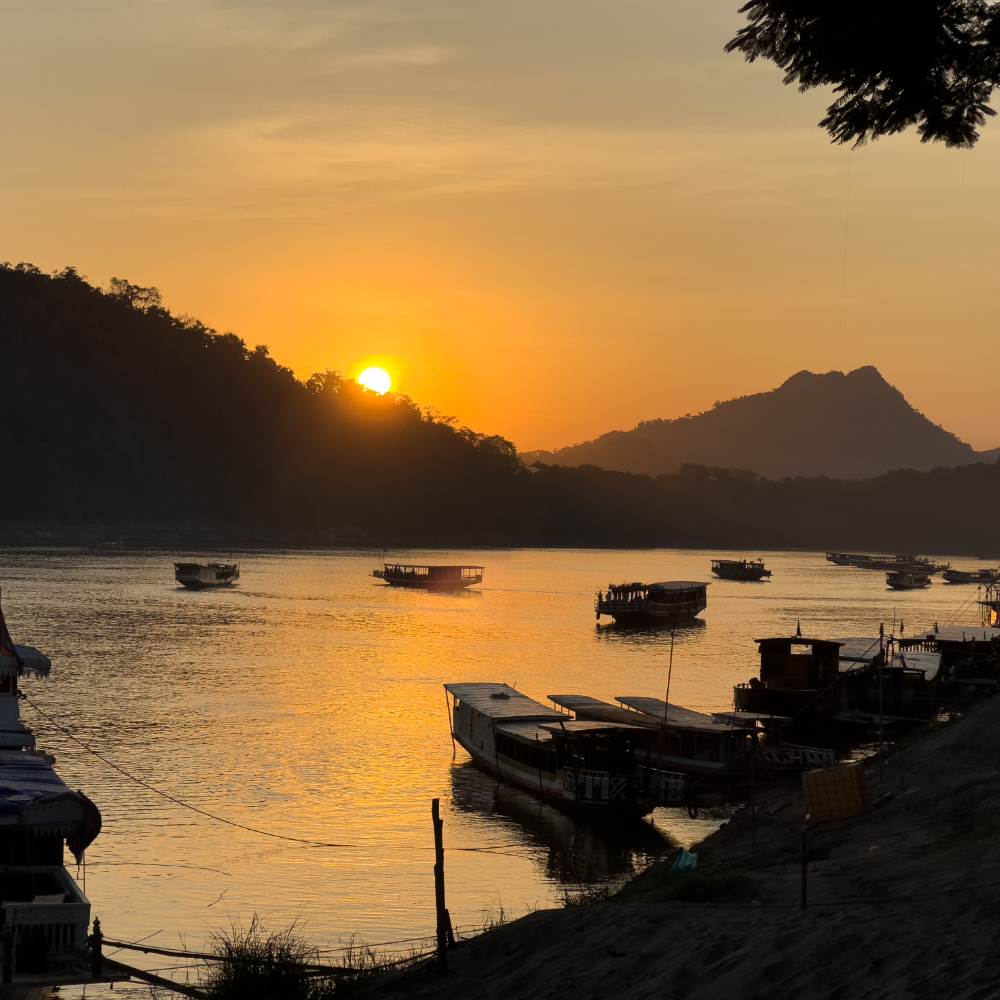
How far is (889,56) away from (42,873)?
18483mm

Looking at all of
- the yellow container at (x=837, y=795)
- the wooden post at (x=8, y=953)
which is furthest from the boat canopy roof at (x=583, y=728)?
the wooden post at (x=8, y=953)

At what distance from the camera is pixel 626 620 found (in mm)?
100188

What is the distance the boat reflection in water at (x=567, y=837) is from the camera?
30984 millimetres

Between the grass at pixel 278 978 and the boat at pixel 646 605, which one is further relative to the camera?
the boat at pixel 646 605

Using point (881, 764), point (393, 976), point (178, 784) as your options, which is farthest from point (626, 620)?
point (393, 976)

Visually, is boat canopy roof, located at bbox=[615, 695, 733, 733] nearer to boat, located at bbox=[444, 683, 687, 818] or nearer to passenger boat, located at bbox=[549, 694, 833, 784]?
passenger boat, located at bbox=[549, 694, 833, 784]

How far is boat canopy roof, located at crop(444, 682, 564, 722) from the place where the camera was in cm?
4141

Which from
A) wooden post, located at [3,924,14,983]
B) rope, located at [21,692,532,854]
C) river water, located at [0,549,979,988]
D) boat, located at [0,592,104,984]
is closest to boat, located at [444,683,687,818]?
river water, located at [0,549,979,988]

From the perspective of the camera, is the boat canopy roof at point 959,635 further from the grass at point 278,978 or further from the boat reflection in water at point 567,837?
the grass at point 278,978

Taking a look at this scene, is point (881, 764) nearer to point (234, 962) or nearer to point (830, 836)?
point (830, 836)

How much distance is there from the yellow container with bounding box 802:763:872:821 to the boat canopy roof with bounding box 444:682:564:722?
52.8 ft

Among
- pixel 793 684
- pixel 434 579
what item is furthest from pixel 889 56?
pixel 434 579

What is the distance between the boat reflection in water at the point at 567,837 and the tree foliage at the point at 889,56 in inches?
825

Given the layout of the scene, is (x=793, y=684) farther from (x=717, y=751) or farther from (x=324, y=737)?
(x=324, y=737)
